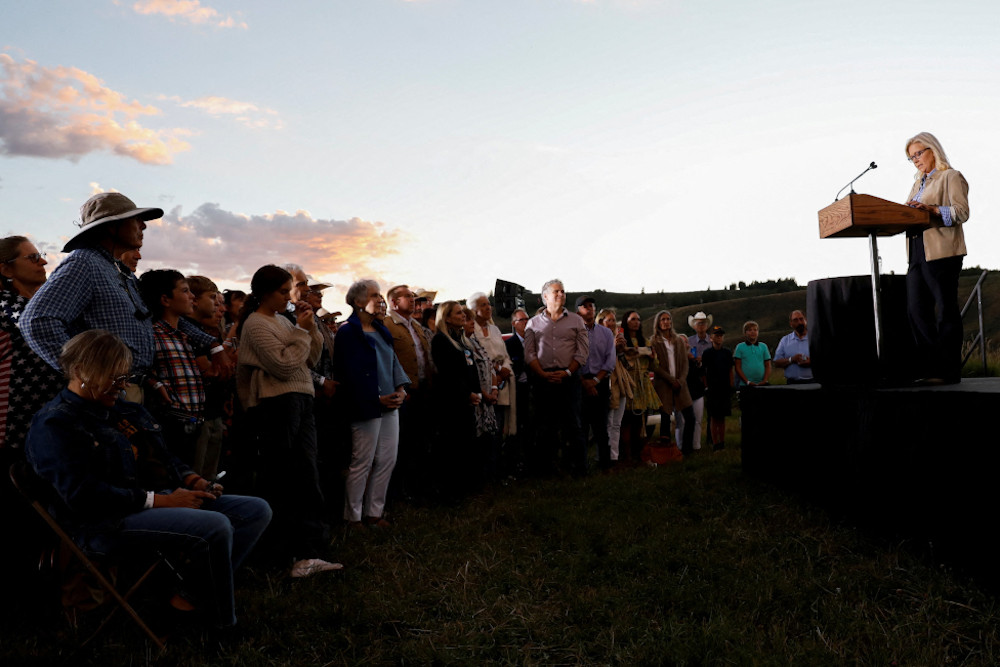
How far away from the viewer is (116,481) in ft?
10.6

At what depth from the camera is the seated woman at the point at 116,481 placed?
120 inches

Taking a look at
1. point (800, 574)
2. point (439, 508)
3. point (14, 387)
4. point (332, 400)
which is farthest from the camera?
point (439, 508)

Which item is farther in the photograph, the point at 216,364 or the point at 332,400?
the point at 332,400

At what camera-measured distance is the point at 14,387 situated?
365 centimetres

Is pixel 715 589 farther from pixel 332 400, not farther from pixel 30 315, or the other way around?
pixel 30 315

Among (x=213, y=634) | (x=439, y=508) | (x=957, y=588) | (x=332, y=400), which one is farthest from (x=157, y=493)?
(x=957, y=588)

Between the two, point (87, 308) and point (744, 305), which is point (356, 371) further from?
point (744, 305)

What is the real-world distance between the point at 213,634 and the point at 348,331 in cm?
295

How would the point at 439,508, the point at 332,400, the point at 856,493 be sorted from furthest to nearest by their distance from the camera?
the point at 439,508 → the point at 332,400 → the point at 856,493

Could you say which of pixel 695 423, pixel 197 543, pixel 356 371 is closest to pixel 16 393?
pixel 197 543

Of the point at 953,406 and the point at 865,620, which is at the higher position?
the point at 953,406

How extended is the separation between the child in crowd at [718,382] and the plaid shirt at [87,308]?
28.1 ft

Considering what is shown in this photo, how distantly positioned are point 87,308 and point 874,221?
477cm

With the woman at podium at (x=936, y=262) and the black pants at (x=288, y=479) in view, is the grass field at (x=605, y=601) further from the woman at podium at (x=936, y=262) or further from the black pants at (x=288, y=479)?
the woman at podium at (x=936, y=262)
